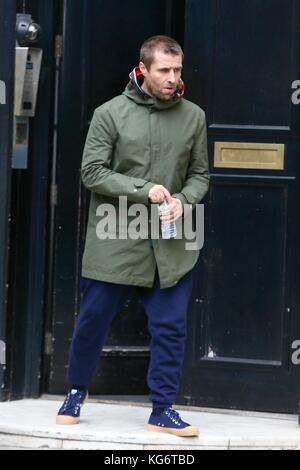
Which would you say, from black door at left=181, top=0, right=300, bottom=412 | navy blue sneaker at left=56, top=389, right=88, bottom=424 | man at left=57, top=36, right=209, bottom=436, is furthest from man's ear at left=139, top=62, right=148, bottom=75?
navy blue sneaker at left=56, top=389, right=88, bottom=424

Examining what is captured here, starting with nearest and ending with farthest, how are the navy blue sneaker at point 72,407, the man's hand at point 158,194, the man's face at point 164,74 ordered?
the man's hand at point 158,194, the man's face at point 164,74, the navy blue sneaker at point 72,407

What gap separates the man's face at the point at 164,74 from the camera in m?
5.64

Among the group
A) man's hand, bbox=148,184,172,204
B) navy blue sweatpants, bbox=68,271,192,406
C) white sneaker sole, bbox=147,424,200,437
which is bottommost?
white sneaker sole, bbox=147,424,200,437

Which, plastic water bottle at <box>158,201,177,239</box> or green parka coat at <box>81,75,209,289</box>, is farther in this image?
green parka coat at <box>81,75,209,289</box>

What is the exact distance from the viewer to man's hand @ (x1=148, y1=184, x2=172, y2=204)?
552 cm

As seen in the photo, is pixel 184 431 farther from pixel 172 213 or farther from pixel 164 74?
pixel 164 74

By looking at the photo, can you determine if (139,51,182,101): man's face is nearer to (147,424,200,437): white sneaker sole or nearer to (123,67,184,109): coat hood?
(123,67,184,109): coat hood

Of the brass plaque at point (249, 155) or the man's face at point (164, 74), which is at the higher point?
the man's face at point (164, 74)

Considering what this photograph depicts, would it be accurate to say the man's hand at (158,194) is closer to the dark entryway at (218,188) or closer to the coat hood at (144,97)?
the coat hood at (144,97)

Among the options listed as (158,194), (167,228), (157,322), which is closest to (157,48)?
(158,194)

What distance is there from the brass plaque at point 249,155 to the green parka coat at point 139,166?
0.53 meters

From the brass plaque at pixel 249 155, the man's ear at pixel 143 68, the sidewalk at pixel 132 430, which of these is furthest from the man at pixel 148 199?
the brass plaque at pixel 249 155

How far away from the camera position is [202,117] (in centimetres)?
583
